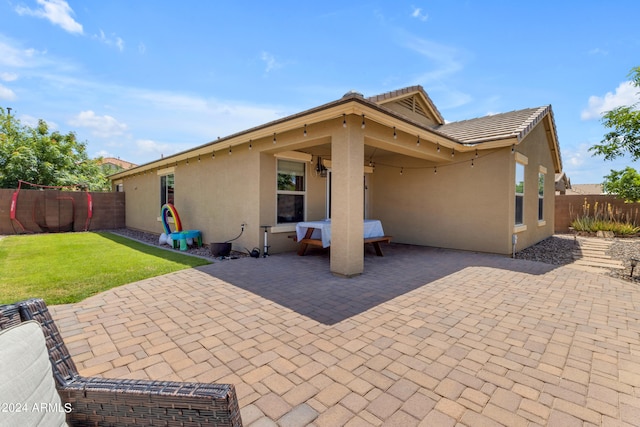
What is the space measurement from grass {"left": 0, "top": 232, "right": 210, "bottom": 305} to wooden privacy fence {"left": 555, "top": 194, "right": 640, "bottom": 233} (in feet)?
57.4

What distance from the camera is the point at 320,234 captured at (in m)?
7.70

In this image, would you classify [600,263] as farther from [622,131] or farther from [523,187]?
[622,131]

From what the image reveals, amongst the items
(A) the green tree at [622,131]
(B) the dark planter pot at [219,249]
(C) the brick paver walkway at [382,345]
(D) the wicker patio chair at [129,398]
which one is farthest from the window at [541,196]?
(D) the wicker patio chair at [129,398]

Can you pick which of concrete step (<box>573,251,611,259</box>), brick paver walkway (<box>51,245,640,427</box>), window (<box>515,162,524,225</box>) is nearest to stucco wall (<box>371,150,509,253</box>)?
window (<box>515,162,524,225</box>)

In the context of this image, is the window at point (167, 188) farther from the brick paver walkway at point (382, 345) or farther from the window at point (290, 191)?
the brick paver walkway at point (382, 345)

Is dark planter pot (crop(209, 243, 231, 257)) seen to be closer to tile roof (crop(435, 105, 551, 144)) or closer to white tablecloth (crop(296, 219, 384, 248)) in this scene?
white tablecloth (crop(296, 219, 384, 248))

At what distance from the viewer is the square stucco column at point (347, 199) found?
5.71 m

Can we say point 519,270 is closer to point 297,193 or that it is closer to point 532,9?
point 297,193

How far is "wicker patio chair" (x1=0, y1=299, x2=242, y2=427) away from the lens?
4.25 ft

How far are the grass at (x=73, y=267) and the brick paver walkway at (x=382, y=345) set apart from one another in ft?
1.84

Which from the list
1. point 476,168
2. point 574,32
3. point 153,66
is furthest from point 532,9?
point 153,66

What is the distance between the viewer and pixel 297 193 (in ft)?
29.2

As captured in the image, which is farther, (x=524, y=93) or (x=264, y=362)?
(x=524, y=93)

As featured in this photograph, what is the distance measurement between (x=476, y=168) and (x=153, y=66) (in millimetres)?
10551
